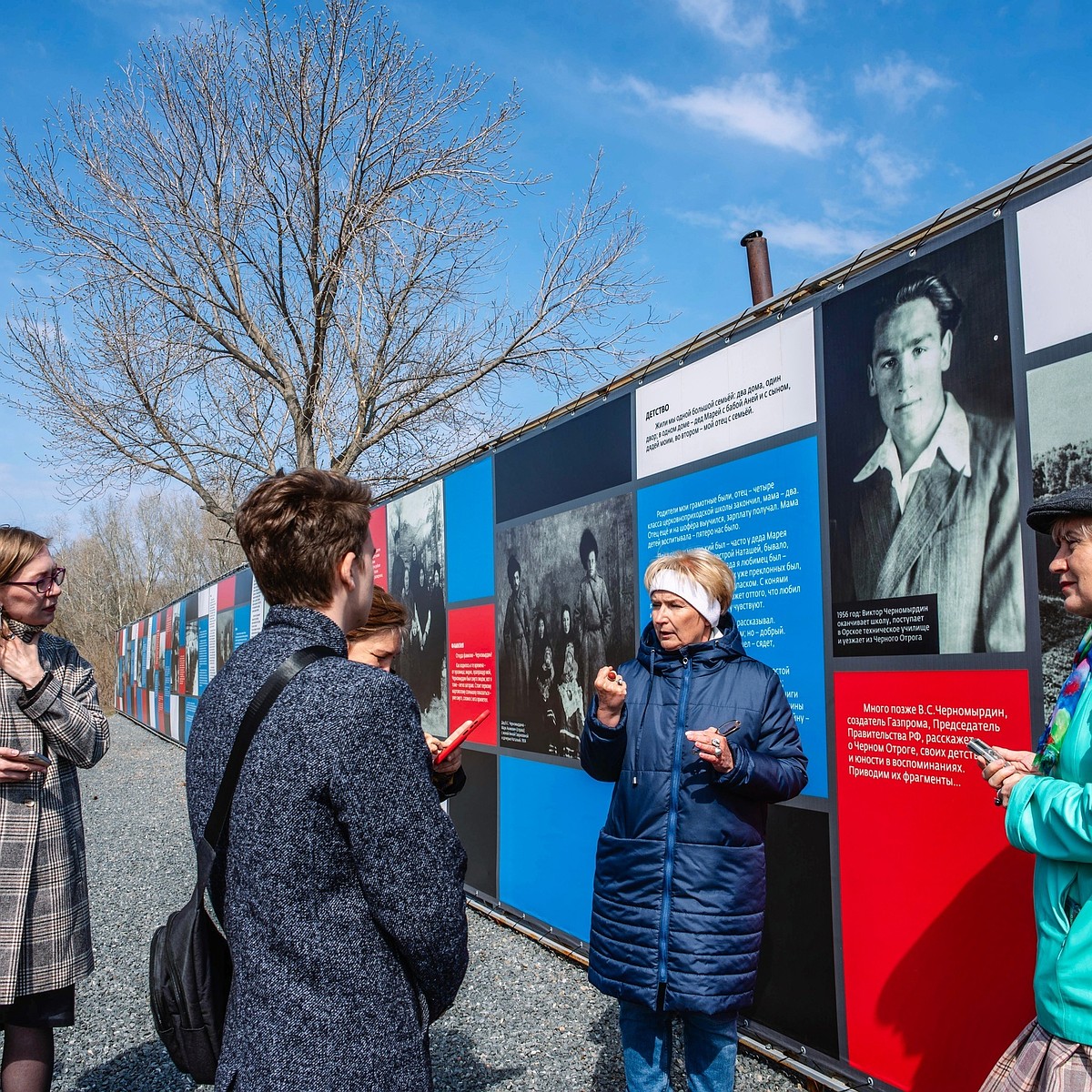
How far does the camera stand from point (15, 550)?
2963 mm

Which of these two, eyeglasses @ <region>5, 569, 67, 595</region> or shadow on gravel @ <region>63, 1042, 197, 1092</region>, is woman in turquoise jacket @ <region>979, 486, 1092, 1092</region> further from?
shadow on gravel @ <region>63, 1042, 197, 1092</region>

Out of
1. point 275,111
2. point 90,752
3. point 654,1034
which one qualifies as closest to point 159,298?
point 275,111

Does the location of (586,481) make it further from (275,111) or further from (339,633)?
(275,111)

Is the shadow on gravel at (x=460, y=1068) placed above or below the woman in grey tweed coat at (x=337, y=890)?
below

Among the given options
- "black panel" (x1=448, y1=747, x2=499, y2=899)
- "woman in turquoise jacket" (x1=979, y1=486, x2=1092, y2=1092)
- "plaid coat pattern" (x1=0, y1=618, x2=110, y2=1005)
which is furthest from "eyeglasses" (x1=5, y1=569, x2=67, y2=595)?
"black panel" (x1=448, y1=747, x2=499, y2=899)

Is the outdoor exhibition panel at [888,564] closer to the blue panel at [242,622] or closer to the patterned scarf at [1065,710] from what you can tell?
the patterned scarf at [1065,710]

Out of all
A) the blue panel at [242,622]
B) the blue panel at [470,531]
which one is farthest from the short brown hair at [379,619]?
the blue panel at [242,622]

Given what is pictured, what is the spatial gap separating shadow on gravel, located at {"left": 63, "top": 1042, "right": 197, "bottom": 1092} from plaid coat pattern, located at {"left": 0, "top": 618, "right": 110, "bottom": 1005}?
129cm

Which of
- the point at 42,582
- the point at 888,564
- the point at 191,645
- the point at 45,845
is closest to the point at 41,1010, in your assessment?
the point at 45,845

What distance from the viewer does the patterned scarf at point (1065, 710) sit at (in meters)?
1.96

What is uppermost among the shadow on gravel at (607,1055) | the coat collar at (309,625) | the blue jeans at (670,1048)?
the coat collar at (309,625)

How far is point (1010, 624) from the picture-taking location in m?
2.78

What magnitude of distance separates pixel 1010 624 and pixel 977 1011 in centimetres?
113

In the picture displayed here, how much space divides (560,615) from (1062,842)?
3.54 m
